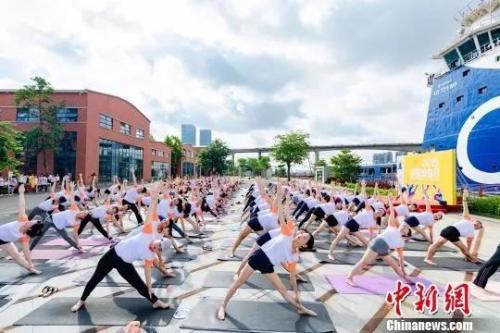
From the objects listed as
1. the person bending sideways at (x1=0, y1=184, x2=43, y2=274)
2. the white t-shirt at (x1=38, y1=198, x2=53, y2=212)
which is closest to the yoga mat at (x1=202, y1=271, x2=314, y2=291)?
the person bending sideways at (x1=0, y1=184, x2=43, y2=274)

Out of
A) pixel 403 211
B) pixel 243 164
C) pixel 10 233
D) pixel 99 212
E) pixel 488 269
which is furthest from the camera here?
pixel 243 164

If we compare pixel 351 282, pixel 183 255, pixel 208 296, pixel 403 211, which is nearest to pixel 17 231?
Answer: pixel 183 255

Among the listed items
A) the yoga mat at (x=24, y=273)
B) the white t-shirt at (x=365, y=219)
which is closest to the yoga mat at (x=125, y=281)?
the yoga mat at (x=24, y=273)

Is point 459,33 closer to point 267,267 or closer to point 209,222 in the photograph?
point 209,222

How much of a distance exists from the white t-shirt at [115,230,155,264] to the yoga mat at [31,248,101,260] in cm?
385

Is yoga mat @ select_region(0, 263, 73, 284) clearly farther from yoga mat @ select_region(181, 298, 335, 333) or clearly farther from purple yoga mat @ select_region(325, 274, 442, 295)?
purple yoga mat @ select_region(325, 274, 442, 295)

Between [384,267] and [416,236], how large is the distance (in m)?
4.51

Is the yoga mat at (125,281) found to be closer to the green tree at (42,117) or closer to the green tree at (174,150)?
the green tree at (42,117)

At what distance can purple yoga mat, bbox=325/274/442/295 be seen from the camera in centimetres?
581

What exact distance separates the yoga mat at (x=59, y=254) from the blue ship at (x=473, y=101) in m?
21.6

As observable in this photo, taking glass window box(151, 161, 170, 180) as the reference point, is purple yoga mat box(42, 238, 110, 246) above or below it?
below

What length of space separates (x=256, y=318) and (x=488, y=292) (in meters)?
4.37

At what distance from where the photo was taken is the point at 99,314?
466 cm

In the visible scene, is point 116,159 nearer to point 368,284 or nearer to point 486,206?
point 486,206
